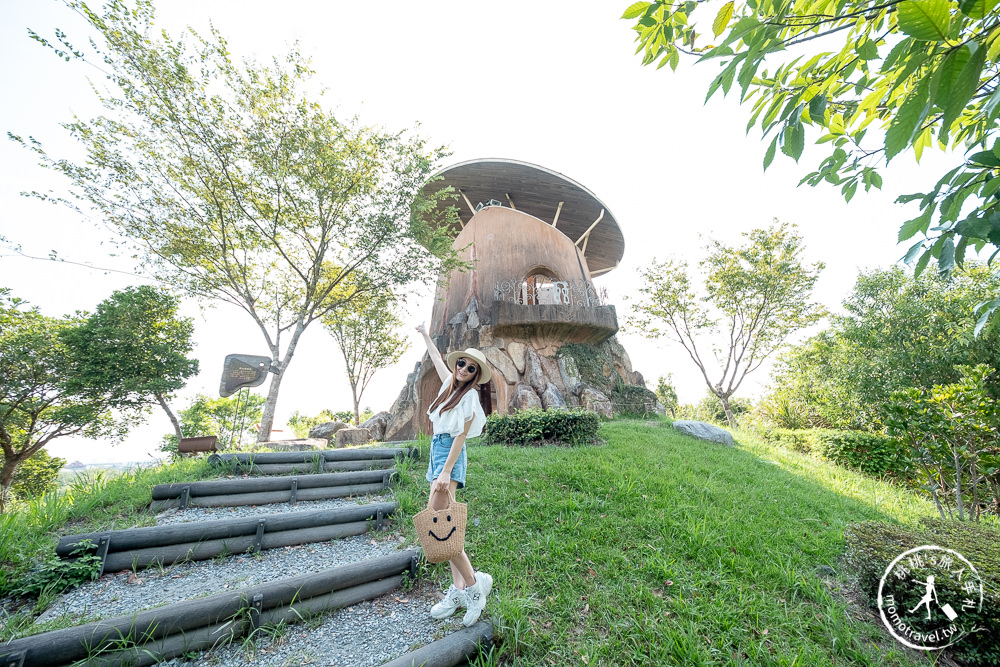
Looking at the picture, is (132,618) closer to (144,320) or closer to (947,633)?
(947,633)

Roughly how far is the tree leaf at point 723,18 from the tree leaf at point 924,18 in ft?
2.32

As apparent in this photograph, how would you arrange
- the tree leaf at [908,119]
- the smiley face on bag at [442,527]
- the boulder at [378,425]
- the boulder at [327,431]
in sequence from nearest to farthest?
the tree leaf at [908,119] < the smiley face on bag at [442,527] < the boulder at [378,425] < the boulder at [327,431]

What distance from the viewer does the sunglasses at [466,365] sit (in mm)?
A: 2934

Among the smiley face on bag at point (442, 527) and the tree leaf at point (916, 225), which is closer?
the tree leaf at point (916, 225)

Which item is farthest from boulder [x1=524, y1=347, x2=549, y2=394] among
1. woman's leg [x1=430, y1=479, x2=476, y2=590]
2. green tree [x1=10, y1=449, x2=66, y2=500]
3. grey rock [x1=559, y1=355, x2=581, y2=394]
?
green tree [x1=10, y1=449, x2=66, y2=500]

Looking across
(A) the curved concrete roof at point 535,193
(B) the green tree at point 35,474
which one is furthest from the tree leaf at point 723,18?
(B) the green tree at point 35,474

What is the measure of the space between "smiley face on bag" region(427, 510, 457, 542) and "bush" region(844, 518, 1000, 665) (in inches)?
137

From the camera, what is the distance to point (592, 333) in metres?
12.3

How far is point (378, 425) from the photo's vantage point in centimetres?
1226

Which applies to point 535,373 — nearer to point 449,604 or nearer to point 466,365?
point 466,365

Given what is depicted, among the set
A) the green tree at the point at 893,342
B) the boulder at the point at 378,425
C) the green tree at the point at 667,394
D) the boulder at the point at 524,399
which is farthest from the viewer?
the green tree at the point at 667,394

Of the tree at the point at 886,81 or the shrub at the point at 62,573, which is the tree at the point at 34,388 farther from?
the tree at the point at 886,81

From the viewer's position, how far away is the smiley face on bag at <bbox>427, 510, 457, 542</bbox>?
2408mm

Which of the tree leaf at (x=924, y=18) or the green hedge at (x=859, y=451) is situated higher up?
the tree leaf at (x=924, y=18)
